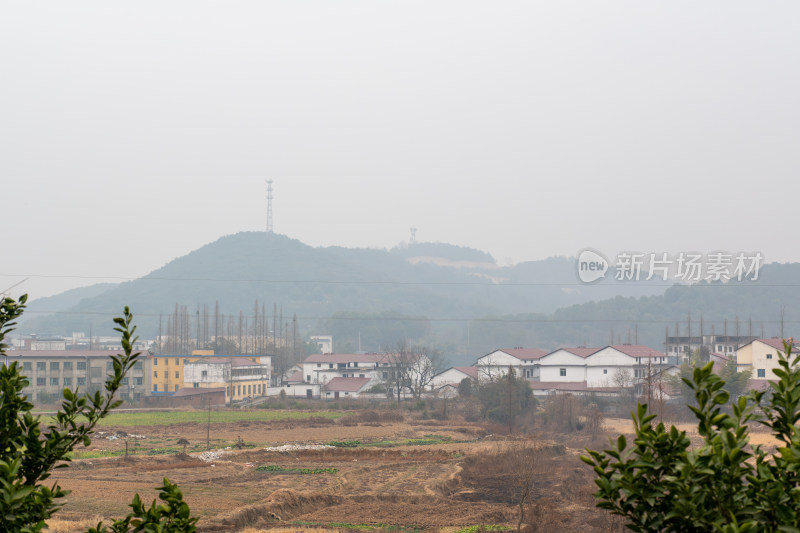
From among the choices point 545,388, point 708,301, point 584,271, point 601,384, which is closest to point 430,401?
point 545,388

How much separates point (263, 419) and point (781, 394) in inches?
2461

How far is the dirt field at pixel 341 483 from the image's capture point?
1021 inches

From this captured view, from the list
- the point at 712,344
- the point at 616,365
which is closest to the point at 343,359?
the point at 616,365

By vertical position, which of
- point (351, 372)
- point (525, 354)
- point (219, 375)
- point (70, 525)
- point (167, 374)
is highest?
point (525, 354)

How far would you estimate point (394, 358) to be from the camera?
8781 cm

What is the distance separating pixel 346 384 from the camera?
86.7m

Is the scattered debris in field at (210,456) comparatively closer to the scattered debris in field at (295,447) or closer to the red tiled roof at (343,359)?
the scattered debris in field at (295,447)

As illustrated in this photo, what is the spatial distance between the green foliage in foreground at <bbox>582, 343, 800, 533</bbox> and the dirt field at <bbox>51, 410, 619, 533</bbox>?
65.8 ft

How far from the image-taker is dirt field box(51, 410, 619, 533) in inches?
1021

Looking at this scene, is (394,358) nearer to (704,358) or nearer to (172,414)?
(172,414)

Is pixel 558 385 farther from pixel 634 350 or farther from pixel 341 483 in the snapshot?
pixel 341 483

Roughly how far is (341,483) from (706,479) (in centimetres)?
3147

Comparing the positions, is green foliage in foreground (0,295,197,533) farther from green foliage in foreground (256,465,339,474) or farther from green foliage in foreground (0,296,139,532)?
green foliage in foreground (256,465,339,474)

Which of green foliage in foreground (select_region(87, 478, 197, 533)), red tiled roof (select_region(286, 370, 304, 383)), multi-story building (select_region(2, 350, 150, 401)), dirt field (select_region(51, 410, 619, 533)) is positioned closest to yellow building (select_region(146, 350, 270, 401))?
multi-story building (select_region(2, 350, 150, 401))
